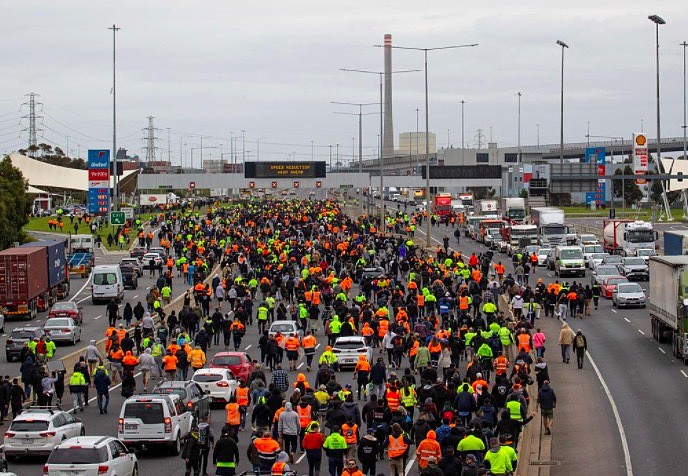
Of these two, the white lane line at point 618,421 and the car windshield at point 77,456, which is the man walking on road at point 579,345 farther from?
the car windshield at point 77,456

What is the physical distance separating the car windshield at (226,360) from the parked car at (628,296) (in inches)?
927

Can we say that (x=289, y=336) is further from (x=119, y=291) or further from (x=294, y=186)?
(x=294, y=186)

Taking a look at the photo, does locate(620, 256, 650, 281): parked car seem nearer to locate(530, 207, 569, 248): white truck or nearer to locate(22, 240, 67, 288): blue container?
locate(530, 207, 569, 248): white truck

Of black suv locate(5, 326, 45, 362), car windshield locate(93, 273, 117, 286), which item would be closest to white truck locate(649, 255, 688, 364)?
black suv locate(5, 326, 45, 362)

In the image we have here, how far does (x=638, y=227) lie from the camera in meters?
73.6

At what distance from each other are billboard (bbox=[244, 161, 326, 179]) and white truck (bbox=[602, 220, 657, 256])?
54.6 m

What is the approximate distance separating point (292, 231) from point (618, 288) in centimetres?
3700

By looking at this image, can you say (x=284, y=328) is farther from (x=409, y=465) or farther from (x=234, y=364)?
(x=409, y=465)

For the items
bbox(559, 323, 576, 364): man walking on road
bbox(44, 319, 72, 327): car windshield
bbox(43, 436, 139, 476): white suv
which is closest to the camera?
bbox(43, 436, 139, 476): white suv

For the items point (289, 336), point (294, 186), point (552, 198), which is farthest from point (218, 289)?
point (552, 198)

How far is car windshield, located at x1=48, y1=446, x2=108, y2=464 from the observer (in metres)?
20.7

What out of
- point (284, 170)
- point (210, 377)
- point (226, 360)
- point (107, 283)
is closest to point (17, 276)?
point (107, 283)

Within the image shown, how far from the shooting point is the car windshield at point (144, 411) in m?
24.8

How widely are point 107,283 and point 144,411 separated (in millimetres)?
35060
